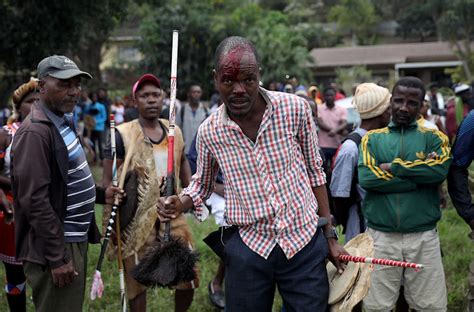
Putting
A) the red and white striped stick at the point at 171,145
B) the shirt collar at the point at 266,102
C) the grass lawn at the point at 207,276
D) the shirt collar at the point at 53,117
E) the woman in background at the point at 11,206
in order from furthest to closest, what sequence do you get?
1. the grass lawn at the point at 207,276
2. the woman in background at the point at 11,206
3. the shirt collar at the point at 53,117
4. the red and white striped stick at the point at 171,145
5. the shirt collar at the point at 266,102

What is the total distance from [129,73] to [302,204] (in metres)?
31.9

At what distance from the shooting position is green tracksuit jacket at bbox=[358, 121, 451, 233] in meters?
4.29

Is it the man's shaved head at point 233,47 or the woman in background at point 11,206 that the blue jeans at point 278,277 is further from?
the woman in background at point 11,206

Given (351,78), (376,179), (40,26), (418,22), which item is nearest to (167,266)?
(376,179)

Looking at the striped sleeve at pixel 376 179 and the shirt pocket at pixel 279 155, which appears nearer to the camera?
the shirt pocket at pixel 279 155

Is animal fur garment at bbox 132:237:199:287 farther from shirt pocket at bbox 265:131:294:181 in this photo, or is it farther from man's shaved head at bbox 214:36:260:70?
man's shaved head at bbox 214:36:260:70

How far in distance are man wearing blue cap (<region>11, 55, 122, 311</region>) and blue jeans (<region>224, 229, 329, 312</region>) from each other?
100 cm

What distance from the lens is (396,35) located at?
5266cm

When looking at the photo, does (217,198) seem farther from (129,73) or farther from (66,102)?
(129,73)

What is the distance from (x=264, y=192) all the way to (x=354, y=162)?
167cm

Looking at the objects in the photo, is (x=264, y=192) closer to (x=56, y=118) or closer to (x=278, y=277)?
(x=278, y=277)

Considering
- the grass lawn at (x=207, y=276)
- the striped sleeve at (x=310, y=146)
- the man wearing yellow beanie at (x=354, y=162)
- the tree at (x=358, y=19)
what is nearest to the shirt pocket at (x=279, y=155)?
the striped sleeve at (x=310, y=146)

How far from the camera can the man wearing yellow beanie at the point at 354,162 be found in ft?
A: 15.6

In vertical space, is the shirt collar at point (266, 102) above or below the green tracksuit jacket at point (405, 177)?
above
